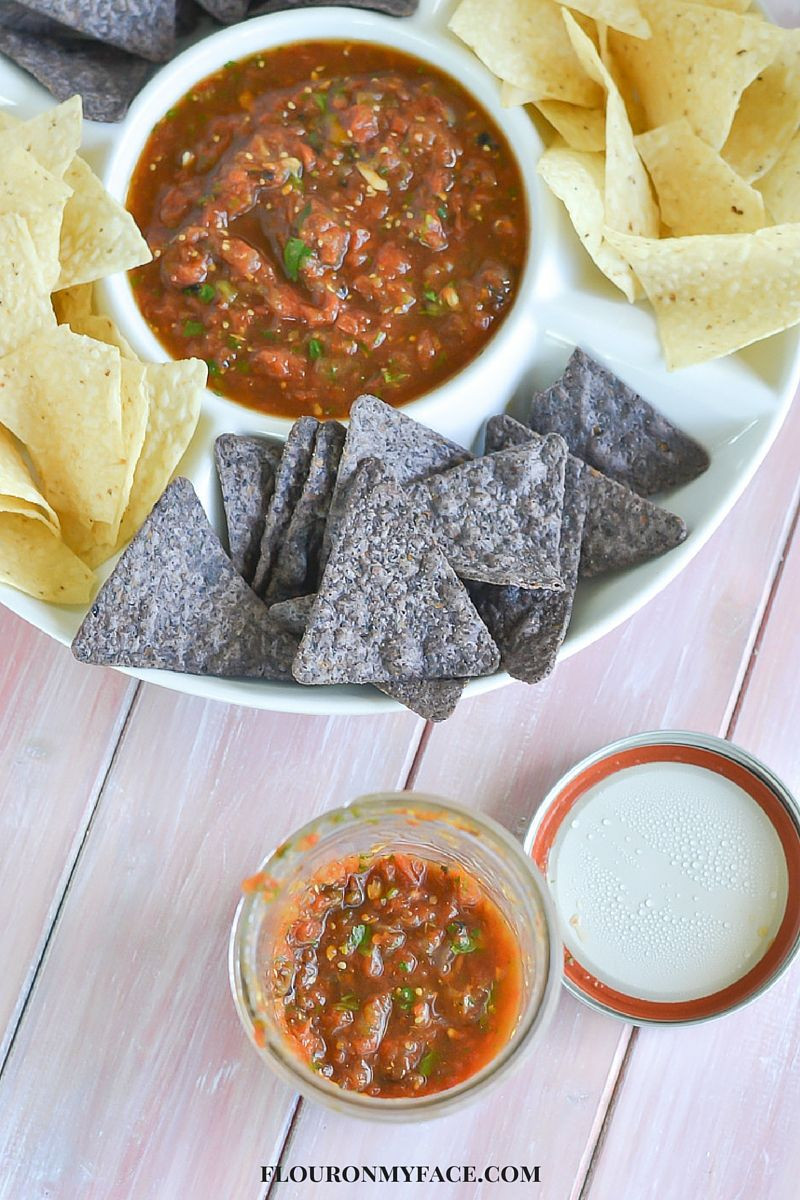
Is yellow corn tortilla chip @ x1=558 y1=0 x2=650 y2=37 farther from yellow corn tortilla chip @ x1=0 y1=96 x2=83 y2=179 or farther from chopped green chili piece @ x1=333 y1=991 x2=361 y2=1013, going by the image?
chopped green chili piece @ x1=333 y1=991 x2=361 y2=1013

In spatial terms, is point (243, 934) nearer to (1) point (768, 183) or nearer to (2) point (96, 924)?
(2) point (96, 924)

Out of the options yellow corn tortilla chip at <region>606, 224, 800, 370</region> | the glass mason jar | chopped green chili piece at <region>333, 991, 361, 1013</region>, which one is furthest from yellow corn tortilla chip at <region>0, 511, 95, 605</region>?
yellow corn tortilla chip at <region>606, 224, 800, 370</region>

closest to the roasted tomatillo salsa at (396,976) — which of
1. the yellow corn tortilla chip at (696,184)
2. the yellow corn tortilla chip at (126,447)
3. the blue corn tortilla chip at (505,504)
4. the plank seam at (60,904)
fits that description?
the plank seam at (60,904)

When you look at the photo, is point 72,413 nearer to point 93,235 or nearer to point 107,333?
point 107,333

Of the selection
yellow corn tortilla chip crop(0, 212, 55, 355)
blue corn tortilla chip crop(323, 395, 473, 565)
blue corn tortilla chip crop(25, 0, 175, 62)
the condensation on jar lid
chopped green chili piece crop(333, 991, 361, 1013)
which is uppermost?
blue corn tortilla chip crop(25, 0, 175, 62)

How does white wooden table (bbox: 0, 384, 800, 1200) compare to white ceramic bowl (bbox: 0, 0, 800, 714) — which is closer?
white ceramic bowl (bbox: 0, 0, 800, 714)

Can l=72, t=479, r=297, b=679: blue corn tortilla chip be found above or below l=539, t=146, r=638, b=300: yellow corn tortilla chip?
below

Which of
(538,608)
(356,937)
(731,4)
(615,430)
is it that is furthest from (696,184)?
(356,937)
